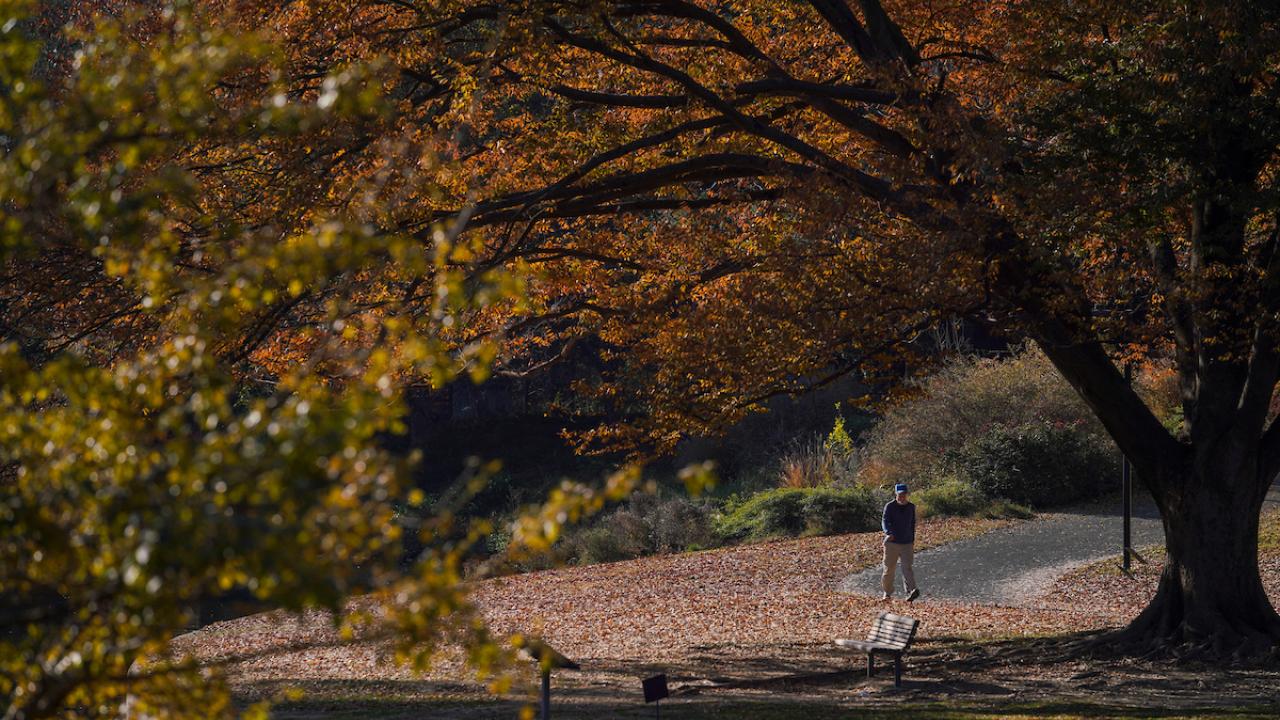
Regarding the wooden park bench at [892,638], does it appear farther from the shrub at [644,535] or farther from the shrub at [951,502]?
the shrub at [644,535]

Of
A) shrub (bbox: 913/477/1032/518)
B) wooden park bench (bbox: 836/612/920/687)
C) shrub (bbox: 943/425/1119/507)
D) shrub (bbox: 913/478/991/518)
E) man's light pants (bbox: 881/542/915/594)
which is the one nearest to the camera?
wooden park bench (bbox: 836/612/920/687)

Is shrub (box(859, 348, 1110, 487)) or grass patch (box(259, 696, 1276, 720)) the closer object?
grass patch (box(259, 696, 1276, 720))

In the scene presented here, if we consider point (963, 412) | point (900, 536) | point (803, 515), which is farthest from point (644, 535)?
point (900, 536)

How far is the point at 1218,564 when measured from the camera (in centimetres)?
1141

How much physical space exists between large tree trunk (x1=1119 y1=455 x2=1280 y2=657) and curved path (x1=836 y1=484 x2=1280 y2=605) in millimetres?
5415

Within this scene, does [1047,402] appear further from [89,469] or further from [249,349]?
[89,469]

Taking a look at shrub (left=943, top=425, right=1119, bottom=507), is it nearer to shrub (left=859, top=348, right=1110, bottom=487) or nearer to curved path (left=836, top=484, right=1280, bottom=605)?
curved path (left=836, top=484, right=1280, bottom=605)

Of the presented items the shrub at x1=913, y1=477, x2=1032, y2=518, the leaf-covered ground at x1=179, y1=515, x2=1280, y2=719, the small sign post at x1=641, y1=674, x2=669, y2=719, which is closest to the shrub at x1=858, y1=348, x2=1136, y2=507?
the shrub at x1=913, y1=477, x2=1032, y2=518

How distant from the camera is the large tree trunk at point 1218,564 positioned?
11328mm

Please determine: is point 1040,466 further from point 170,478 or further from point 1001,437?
point 170,478

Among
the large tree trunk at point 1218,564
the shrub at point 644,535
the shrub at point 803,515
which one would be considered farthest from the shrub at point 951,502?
the large tree trunk at point 1218,564

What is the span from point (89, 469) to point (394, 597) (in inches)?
29.4

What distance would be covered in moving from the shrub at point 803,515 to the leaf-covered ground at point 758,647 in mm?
1120

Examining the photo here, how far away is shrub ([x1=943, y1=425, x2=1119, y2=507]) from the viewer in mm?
24516
